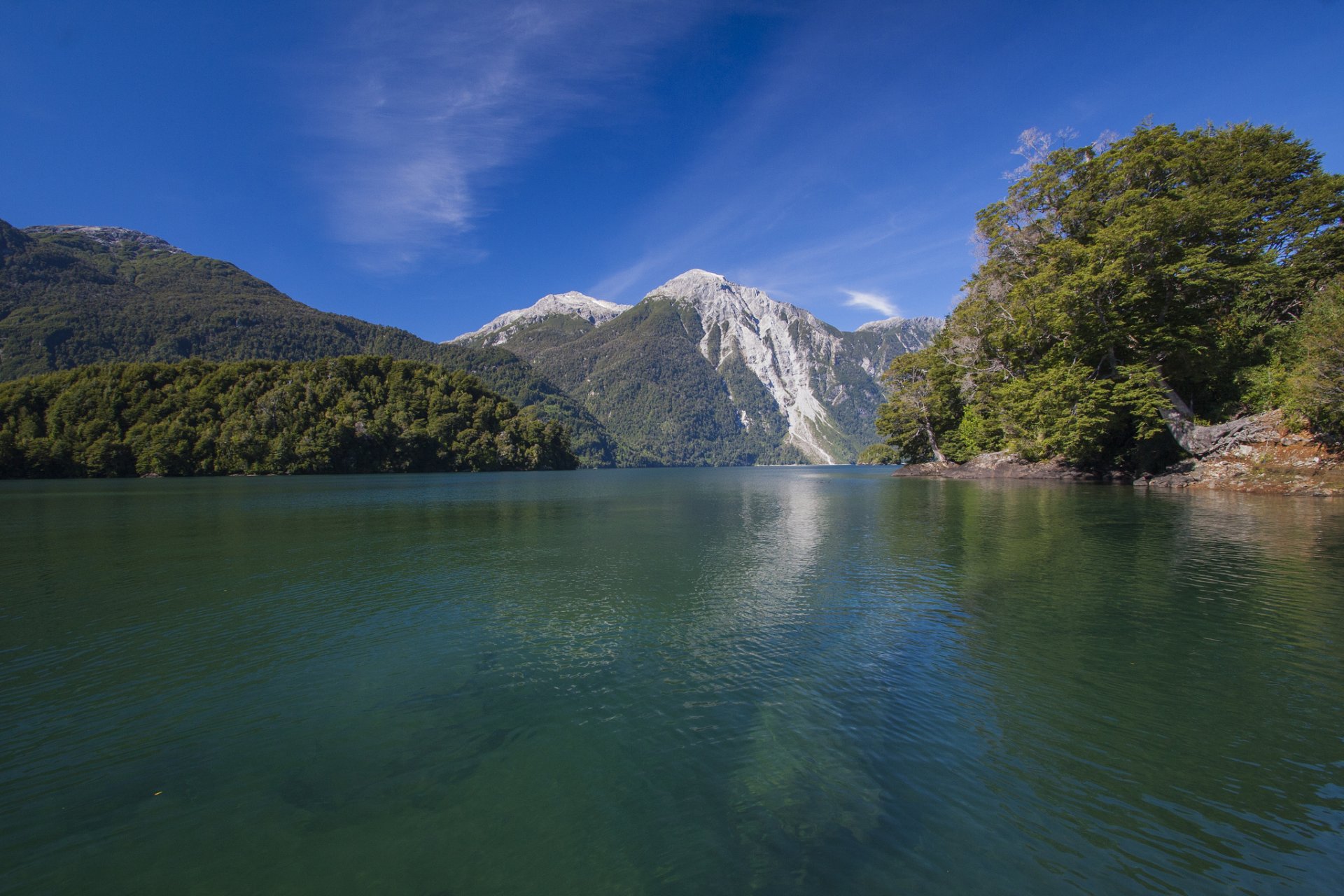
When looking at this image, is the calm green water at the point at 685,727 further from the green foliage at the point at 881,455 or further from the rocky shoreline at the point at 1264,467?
the green foliage at the point at 881,455

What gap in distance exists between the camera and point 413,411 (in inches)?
6127

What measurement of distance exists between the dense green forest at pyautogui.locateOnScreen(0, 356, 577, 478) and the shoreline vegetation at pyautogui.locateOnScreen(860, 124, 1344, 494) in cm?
13874

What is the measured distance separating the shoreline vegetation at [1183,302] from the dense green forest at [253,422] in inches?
5462

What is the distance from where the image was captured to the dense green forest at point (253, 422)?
11775 cm

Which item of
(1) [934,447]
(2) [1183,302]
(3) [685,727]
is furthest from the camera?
(1) [934,447]

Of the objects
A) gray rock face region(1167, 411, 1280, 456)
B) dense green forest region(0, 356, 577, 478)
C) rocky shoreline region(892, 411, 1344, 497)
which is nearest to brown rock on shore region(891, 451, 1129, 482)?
rocky shoreline region(892, 411, 1344, 497)

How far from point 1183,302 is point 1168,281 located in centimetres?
337

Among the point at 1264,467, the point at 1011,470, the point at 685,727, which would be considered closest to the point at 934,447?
the point at 1011,470

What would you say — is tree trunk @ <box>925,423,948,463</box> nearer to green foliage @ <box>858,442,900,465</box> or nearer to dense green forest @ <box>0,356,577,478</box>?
green foliage @ <box>858,442,900,465</box>

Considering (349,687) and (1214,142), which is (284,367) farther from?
(1214,142)

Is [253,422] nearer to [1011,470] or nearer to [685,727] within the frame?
[1011,470]

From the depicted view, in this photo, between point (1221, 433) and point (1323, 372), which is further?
point (1221, 433)

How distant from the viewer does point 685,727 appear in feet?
30.2

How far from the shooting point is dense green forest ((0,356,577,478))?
Answer: 11775 centimetres
